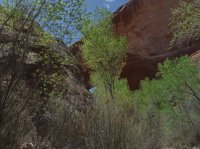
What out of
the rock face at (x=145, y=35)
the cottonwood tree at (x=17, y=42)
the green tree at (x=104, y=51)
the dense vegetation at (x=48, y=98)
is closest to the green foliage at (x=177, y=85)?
the green tree at (x=104, y=51)

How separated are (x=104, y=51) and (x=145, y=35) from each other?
22.8 metres

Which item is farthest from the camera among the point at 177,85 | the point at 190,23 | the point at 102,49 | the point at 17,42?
the point at 102,49

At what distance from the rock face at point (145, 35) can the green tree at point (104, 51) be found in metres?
19.6

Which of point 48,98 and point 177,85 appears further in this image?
point 177,85

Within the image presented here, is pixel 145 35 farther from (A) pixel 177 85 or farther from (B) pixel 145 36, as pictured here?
(A) pixel 177 85

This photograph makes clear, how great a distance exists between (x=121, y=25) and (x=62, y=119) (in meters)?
48.3

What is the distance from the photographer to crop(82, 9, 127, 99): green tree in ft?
110

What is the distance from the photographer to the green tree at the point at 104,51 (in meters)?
33.6

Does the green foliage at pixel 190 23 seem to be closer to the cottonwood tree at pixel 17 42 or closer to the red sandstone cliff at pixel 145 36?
the cottonwood tree at pixel 17 42

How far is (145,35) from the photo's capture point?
2186 inches

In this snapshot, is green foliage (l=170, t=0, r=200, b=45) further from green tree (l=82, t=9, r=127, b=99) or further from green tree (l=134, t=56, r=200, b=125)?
green tree (l=82, t=9, r=127, b=99)

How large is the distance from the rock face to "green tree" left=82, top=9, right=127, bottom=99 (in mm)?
19551

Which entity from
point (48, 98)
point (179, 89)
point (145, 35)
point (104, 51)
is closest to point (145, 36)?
point (145, 35)

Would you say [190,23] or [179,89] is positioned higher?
[190,23]
